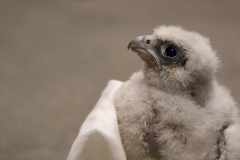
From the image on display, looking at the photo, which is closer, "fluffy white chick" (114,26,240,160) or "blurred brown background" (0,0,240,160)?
"fluffy white chick" (114,26,240,160)

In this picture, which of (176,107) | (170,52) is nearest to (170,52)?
(170,52)

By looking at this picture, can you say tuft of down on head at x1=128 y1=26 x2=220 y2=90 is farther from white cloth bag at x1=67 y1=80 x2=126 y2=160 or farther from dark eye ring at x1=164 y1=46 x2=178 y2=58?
white cloth bag at x1=67 y1=80 x2=126 y2=160

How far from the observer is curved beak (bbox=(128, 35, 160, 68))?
975 mm

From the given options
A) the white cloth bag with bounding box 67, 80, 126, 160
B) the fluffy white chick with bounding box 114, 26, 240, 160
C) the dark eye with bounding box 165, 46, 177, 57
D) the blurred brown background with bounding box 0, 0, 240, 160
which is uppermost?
the blurred brown background with bounding box 0, 0, 240, 160

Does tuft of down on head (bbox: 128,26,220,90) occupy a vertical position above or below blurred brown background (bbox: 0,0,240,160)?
below

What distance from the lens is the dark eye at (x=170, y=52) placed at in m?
0.95

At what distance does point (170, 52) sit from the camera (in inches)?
37.8

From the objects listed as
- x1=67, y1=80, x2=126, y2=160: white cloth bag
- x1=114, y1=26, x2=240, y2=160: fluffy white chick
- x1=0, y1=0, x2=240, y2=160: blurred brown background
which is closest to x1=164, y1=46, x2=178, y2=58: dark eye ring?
x1=114, y1=26, x2=240, y2=160: fluffy white chick

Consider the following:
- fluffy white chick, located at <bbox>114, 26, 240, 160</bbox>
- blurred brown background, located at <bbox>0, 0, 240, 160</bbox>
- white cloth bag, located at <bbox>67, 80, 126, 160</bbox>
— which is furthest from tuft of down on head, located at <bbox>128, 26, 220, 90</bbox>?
blurred brown background, located at <bbox>0, 0, 240, 160</bbox>

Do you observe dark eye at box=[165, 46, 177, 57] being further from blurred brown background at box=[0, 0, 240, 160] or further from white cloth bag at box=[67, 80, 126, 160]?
blurred brown background at box=[0, 0, 240, 160]

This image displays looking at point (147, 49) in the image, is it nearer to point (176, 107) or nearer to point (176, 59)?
point (176, 59)

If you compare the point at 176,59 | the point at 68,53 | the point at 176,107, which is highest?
the point at 68,53

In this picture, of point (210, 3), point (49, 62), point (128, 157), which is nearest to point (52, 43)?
point (49, 62)

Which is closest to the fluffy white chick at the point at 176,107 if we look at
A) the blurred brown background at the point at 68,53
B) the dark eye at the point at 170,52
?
the dark eye at the point at 170,52
